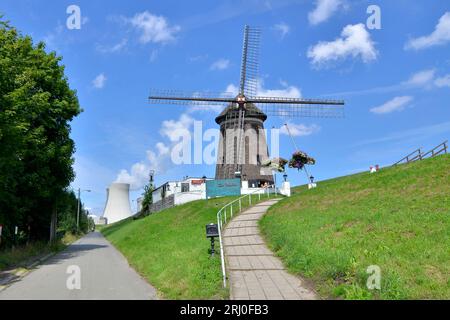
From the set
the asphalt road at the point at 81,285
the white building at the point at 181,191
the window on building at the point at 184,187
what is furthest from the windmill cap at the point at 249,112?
the asphalt road at the point at 81,285

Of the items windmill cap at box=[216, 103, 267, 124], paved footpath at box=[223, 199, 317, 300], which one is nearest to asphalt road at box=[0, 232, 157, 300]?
paved footpath at box=[223, 199, 317, 300]

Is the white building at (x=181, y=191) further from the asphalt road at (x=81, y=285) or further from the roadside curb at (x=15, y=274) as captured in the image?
the asphalt road at (x=81, y=285)

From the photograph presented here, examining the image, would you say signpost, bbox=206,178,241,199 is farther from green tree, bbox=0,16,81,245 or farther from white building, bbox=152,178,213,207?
green tree, bbox=0,16,81,245

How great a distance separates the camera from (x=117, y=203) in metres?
118

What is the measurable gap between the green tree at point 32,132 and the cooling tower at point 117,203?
289 feet

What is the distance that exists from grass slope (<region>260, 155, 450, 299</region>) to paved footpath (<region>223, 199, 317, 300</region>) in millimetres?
426

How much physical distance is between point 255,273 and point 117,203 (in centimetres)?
11157

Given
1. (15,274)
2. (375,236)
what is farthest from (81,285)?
(375,236)

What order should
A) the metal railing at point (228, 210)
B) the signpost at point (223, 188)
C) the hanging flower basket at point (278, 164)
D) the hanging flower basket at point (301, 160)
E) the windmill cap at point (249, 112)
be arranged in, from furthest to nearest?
the windmill cap at point (249, 112)
the hanging flower basket at point (278, 164)
the signpost at point (223, 188)
the hanging flower basket at point (301, 160)
the metal railing at point (228, 210)

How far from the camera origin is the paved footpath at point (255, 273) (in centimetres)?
945

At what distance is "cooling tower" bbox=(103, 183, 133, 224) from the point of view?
11756 cm

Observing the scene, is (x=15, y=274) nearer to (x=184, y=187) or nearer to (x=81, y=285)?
(x=81, y=285)

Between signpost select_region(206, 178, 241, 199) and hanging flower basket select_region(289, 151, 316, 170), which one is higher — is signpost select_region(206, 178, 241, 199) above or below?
below
